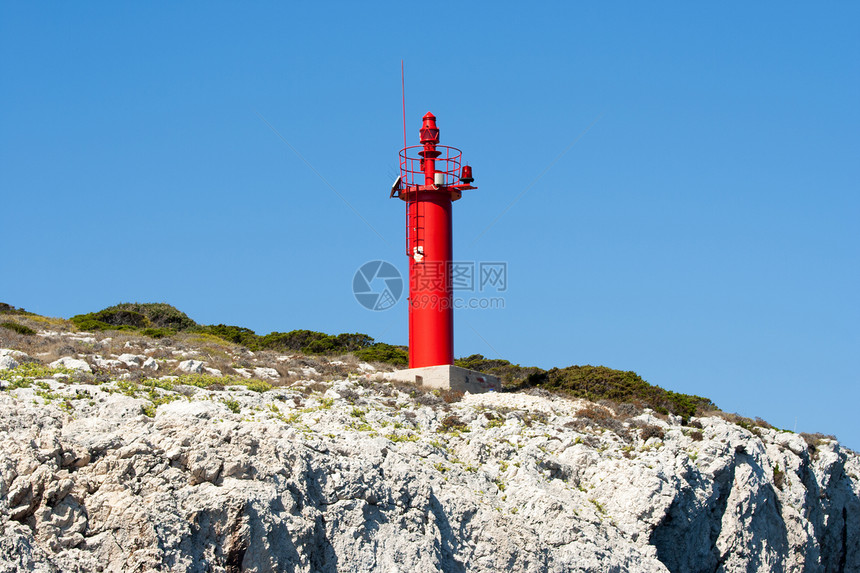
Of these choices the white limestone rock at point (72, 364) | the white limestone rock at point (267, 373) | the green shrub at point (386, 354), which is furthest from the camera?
the green shrub at point (386, 354)

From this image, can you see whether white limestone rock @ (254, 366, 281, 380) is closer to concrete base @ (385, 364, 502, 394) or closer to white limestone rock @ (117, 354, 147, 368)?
white limestone rock @ (117, 354, 147, 368)

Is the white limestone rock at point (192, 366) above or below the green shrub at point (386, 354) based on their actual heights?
below

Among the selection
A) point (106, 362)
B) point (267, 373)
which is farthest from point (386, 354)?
point (106, 362)

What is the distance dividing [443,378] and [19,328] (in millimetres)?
12643

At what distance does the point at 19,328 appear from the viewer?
2772 centimetres

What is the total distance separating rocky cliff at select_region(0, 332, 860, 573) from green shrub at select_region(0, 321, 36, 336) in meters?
2.29

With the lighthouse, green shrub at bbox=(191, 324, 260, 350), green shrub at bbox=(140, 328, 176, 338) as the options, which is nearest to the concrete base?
the lighthouse

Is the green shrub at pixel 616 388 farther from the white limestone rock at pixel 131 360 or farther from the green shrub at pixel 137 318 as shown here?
the green shrub at pixel 137 318

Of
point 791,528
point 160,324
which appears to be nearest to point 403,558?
point 791,528

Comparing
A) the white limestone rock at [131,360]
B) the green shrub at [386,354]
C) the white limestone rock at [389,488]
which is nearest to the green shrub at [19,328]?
the white limestone rock at [131,360]

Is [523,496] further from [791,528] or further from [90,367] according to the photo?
[90,367]

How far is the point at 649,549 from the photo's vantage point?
18.1m

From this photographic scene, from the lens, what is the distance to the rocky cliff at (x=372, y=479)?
13453 mm

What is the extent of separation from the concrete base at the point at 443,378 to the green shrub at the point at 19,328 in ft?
34.5
